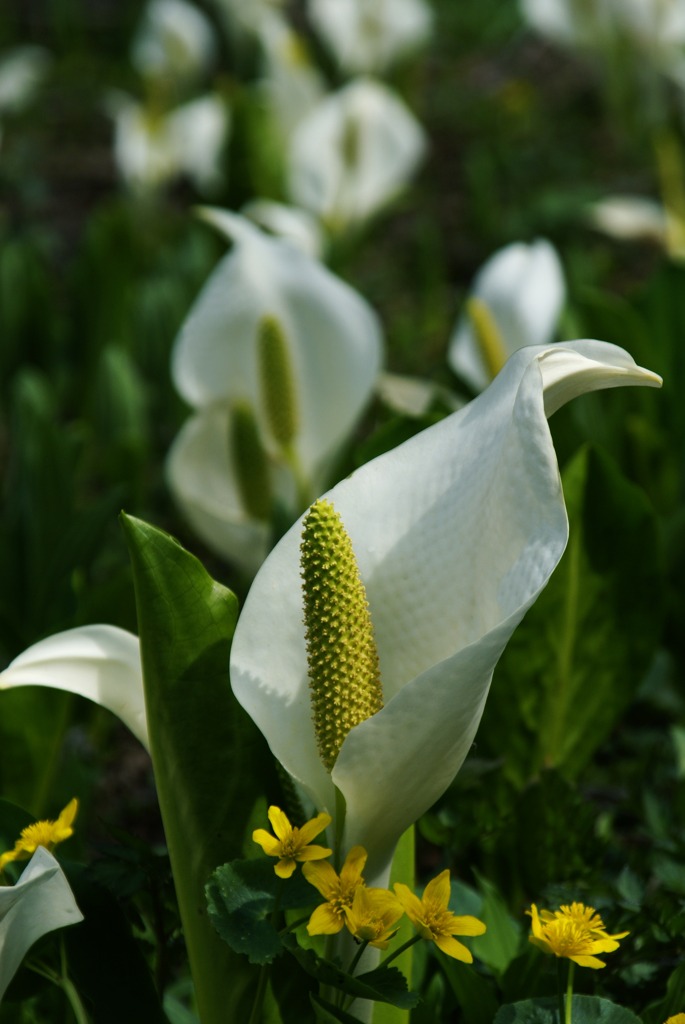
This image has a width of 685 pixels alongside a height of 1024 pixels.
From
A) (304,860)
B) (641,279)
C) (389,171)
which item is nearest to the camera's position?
(304,860)

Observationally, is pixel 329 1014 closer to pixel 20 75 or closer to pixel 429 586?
pixel 429 586

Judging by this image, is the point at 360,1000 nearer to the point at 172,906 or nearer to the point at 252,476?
the point at 172,906

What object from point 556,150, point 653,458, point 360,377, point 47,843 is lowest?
point 556,150

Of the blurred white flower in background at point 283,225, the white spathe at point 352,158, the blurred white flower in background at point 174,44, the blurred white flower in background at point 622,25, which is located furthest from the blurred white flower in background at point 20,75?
the blurred white flower in background at point 283,225

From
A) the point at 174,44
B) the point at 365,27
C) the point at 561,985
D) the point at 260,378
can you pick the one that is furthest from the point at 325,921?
the point at 174,44

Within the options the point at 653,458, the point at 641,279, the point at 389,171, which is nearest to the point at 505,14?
the point at 641,279

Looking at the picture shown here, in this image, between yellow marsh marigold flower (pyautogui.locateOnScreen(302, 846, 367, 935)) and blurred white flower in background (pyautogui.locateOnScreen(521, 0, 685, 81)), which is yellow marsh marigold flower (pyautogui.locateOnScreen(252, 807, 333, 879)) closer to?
yellow marsh marigold flower (pyautogui.locateOnScreen(302, 846, 367, 935))
